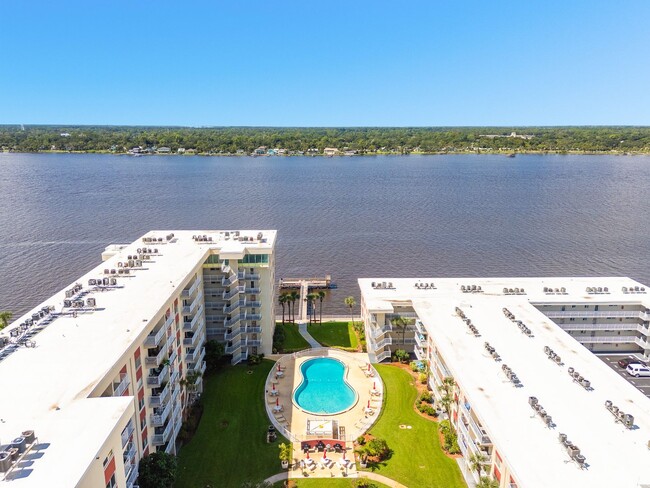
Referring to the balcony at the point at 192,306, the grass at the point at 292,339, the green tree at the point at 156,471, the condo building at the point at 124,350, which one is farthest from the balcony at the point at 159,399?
the grass at the point at 292,339

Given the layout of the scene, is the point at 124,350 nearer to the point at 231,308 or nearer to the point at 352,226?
the point at 231,308

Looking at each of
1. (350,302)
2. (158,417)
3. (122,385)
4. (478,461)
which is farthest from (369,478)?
(350,302)

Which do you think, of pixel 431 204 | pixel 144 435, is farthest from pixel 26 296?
pixel 431 204

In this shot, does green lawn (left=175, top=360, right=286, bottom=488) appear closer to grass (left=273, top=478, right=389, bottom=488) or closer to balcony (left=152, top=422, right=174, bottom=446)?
grass (left=273, top=478, right=389, bottom=488)

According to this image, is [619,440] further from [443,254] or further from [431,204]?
[431,204]

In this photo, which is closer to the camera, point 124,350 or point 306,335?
point 124,350

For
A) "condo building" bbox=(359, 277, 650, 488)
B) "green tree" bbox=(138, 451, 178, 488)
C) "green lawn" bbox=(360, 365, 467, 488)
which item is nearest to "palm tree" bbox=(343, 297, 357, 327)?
"condo building" bbox=(359, 277, 650, 488)
